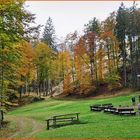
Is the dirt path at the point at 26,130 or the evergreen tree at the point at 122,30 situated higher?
the evergreen tree at the point at 122,30

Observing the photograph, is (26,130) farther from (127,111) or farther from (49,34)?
(49,34)

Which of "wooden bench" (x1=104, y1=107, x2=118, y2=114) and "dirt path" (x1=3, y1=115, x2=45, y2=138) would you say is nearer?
"dirt path" (x1=3, y1=115, x2=45, y2=138)

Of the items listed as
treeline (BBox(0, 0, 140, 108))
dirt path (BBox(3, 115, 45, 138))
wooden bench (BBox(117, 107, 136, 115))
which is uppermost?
treeline (BBox(0, 0, 140, 108))

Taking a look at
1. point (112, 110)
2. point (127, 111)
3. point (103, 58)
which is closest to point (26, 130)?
point (112, 110)

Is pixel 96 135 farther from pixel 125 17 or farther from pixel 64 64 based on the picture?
pixel 64 64

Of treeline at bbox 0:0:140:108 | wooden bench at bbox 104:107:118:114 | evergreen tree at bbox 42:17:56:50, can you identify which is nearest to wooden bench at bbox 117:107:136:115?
wooden bench at bbox 104:107:118:114

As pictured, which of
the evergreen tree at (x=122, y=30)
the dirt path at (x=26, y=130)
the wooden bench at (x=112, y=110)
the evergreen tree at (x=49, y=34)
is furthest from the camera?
the evergreen tree at (x=49, y=34)

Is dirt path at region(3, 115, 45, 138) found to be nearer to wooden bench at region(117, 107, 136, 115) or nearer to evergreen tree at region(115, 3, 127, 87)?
wooden bench at region(117, 107, 136, 115)

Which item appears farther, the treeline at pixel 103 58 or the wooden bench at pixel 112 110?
the treeline at pixel 103 58

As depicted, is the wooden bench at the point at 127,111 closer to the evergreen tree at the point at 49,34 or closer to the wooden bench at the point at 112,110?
the wooden bench at the point at 112,110

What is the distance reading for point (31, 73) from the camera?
78.5m

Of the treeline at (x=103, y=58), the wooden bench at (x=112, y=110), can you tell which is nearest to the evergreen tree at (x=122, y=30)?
the treeline at (x=103, y=58)

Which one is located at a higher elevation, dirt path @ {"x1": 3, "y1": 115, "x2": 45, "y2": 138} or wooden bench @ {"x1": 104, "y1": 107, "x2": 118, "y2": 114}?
wooden bench @ {"x1": 104, "y1": 107, "x2": 118, "y2": 114}

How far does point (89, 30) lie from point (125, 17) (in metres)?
11.6
